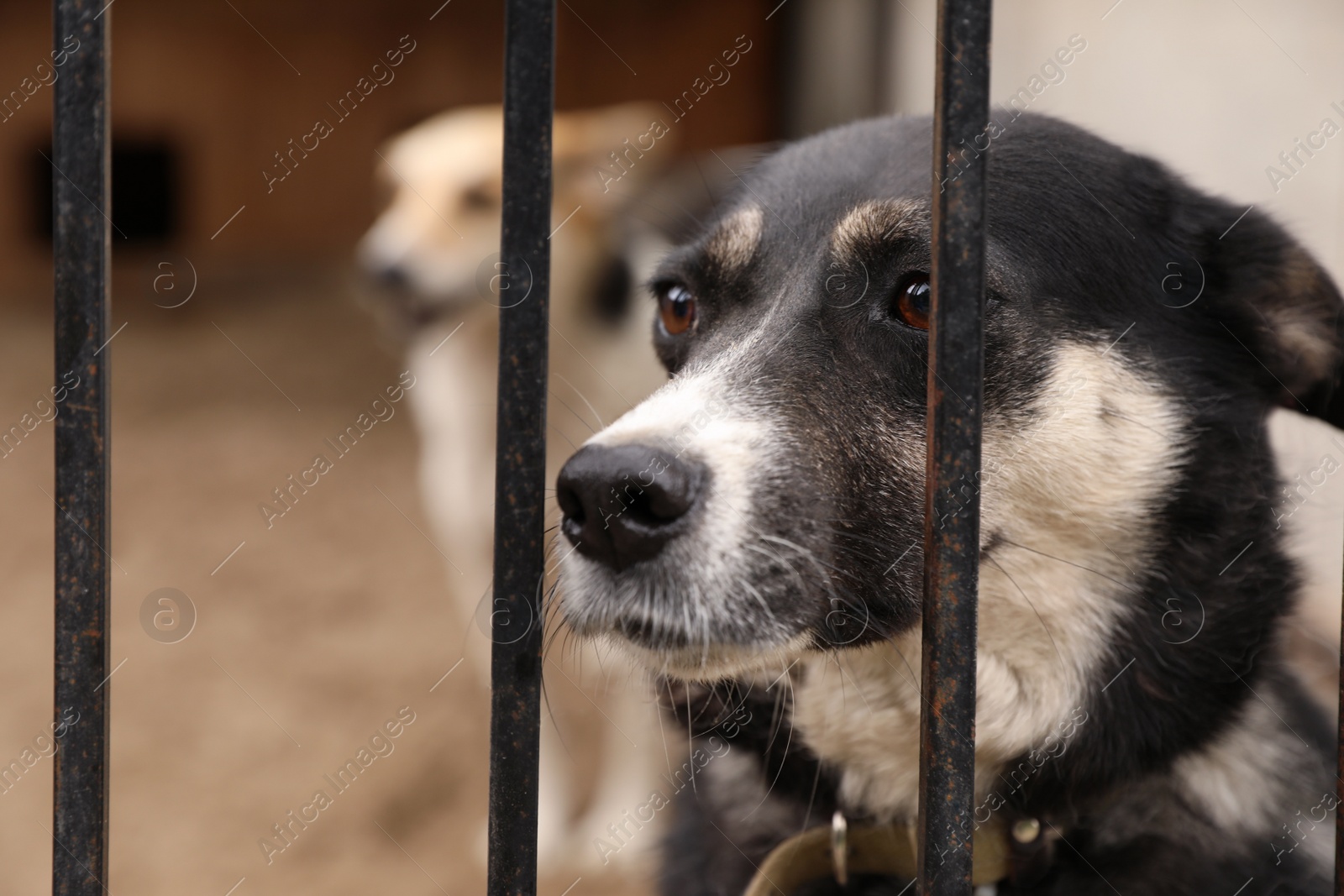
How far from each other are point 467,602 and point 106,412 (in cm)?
289

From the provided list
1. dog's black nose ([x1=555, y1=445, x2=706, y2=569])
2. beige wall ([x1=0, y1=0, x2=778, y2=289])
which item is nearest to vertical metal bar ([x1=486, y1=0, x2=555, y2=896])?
dog's black nose ([x1=555, y1=445, x2=706, y2=569])

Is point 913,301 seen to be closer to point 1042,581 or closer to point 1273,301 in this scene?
point 1042,581

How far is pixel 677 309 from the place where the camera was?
1.90 m

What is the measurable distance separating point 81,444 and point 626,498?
567mm

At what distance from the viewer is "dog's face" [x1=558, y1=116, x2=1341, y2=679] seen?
51.2 inches

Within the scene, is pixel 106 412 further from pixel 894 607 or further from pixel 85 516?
pixel 894 607

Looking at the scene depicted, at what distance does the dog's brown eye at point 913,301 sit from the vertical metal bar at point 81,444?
1020 millimetres

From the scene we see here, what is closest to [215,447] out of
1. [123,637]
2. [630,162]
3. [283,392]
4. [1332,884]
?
[283,392]

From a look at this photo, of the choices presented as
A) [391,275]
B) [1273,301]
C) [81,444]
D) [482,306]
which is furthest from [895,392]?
[391,275]

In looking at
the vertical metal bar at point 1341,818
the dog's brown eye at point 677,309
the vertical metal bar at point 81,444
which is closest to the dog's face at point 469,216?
the dog's brown eye at point 677,309

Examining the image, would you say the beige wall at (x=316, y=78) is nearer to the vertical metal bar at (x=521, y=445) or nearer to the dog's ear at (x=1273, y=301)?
the dog's ear at (x=1273, y=301)

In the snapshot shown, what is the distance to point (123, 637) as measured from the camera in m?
4.46

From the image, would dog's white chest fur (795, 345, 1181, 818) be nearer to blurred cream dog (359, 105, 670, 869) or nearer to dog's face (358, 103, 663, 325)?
blurred cream dog (359, 105, 670, 869)

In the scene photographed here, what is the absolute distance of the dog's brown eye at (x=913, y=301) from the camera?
154 cm
